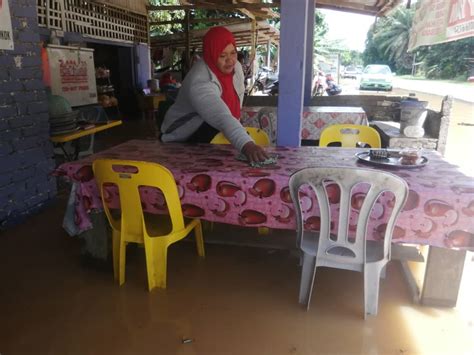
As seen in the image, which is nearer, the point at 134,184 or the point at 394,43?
the point at 134,184

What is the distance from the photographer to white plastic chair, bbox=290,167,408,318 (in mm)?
1881

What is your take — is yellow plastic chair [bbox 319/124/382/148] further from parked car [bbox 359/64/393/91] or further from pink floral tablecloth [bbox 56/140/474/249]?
parked car [bbox 359/64/393/91]

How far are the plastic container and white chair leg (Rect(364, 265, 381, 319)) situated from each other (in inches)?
114

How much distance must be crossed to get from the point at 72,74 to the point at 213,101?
474cm

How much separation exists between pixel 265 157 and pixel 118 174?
87 centimetres

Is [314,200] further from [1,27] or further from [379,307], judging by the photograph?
[1,27]

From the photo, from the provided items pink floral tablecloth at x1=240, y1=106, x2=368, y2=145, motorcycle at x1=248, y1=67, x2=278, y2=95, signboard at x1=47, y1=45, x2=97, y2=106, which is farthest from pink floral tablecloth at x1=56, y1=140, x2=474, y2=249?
motorcycle at x1=248, y1=67, x2=278, y2=95

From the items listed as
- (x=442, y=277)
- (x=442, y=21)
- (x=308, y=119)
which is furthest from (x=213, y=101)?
(x=442, y=21)

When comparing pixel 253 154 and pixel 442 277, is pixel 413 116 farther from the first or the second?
pixel 253 154

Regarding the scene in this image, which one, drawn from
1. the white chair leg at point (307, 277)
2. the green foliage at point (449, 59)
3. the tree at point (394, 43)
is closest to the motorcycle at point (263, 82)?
the white chair leg at point (307, 277)

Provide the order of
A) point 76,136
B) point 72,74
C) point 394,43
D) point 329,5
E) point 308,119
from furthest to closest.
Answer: point 394,43 < point 329,5 < point 72,74 < point 308,119 < point 76,136

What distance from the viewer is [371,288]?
2.15m

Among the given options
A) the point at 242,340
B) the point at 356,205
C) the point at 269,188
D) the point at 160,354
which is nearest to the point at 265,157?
the point at 269,188

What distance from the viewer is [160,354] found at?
1973mm
